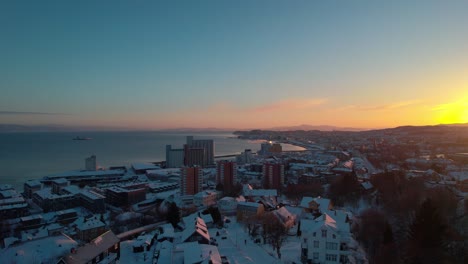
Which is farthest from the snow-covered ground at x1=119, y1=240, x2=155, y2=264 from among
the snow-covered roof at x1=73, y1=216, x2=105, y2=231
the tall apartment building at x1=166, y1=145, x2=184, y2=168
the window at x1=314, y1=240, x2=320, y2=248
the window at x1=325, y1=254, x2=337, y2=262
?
the tall apartment building at x1=166, y1=145, x2=184, y2=168

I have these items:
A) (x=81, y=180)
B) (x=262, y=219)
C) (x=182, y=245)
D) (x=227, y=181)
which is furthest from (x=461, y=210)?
(x=81, y=180)

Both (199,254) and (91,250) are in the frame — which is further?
(91,250)

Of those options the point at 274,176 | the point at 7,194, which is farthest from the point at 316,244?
the point at 7,194

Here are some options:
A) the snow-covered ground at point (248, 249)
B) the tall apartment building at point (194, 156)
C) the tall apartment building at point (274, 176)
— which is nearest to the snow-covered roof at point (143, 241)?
the snow-covered ground at point (248, 249)

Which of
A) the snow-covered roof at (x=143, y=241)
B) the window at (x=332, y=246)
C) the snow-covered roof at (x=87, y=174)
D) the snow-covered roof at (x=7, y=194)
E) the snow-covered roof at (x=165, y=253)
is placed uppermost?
the window at (x=332, y=246)

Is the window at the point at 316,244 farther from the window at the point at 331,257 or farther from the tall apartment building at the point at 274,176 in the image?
the tall apartment building at the point at 274,176

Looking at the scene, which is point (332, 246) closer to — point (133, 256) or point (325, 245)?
point (325, 245)

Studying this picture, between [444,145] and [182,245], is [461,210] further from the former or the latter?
[444,145]

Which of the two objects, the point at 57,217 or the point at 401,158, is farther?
the point at 401,158

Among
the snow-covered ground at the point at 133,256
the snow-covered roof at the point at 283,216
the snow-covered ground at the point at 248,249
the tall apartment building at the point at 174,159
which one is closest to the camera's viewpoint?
the snow-covered ground at the point at 248,249
